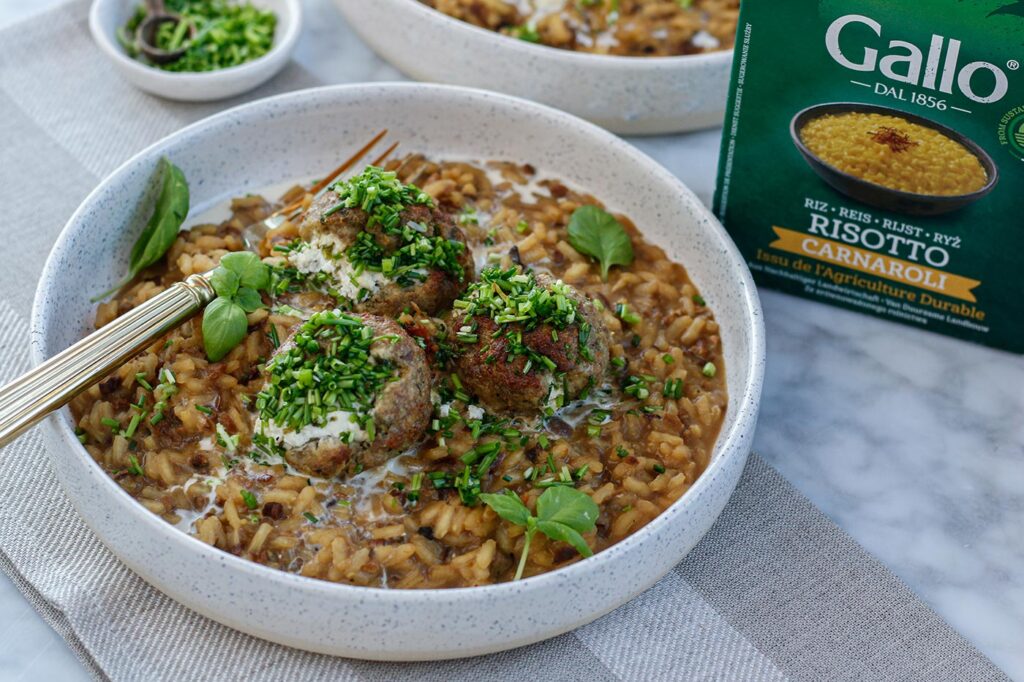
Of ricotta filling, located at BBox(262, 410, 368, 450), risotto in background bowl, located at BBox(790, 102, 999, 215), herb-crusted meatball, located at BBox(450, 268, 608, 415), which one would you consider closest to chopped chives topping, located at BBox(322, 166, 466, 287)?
herb-crusted meatball, located at BBox(450, 268, 608, 415)

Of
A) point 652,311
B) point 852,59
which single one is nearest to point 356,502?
point 652,311

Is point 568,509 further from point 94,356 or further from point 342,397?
point 94,356

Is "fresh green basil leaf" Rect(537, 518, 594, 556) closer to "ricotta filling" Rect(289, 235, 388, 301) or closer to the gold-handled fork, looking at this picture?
"ricotta filling" Rect(289, 235, 388, 301)

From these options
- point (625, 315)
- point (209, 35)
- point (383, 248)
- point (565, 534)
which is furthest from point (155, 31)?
point (565, 534)

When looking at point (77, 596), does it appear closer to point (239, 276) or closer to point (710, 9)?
point (239, 276)

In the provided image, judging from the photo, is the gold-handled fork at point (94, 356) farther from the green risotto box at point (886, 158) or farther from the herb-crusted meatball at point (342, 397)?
the green risotto box at point (886, 158)

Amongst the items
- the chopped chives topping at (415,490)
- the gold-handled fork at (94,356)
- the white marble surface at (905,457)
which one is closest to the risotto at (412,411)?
the chopped chives topping at (415,490)
